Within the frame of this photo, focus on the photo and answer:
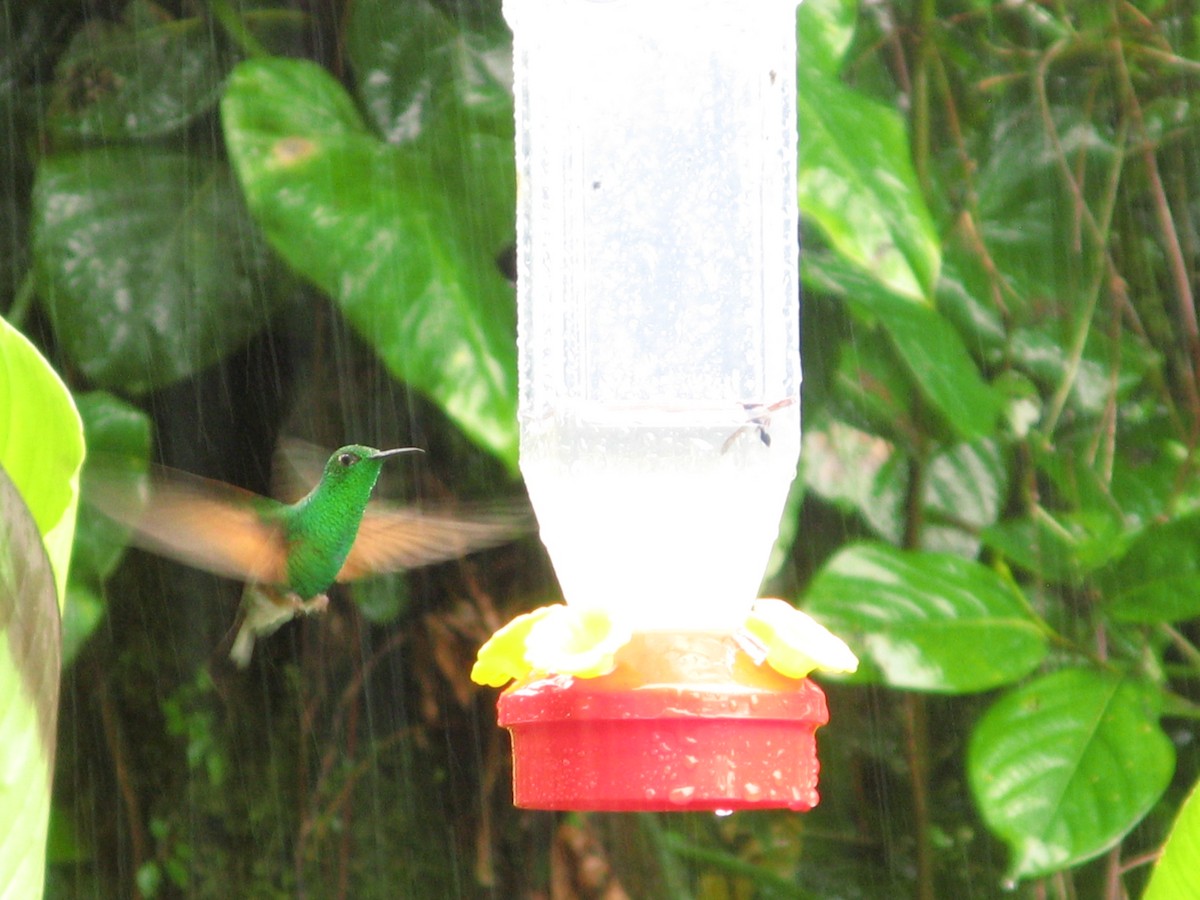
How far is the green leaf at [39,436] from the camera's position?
110 cm

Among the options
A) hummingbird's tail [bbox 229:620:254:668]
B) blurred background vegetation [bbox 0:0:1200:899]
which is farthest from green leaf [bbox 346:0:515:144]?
hummingbird's tail [bbox 229:620:254:668]

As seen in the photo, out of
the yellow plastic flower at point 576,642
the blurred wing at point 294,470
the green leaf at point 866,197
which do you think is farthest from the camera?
the blurred wing at point 294,470

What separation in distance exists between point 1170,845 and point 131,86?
1.61 meters

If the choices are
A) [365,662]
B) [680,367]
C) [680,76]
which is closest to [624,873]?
[365,662]

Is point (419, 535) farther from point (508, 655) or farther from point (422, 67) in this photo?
point (422, 67)

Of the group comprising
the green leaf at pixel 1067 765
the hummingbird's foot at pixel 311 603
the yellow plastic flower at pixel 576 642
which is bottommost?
the green leaf at pixel 1067 765

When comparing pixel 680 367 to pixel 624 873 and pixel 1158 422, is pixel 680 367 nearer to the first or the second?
pixel 624 873

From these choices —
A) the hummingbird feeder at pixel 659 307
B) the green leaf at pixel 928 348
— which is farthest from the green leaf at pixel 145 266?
the hummingbird feeder at pixel 659 307

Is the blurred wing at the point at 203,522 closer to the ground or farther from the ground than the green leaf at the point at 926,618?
farther from the ground

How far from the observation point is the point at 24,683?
991 millimetres

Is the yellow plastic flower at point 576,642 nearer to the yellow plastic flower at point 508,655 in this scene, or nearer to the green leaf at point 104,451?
the yellow plastic flower at point 508,655

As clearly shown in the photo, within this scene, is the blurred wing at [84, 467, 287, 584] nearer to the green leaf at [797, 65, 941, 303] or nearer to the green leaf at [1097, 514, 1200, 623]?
the green leaf at [797, 65, 941, 303]

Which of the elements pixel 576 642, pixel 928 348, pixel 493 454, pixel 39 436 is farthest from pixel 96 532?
pixel 576 642

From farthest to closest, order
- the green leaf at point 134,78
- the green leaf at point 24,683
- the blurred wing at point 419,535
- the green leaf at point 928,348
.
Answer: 1. the green leaf at point 134,78
2. the green leaf at point 928,348
3. the blurred wing at point 419,535
4. the green leaf at point 24,683
